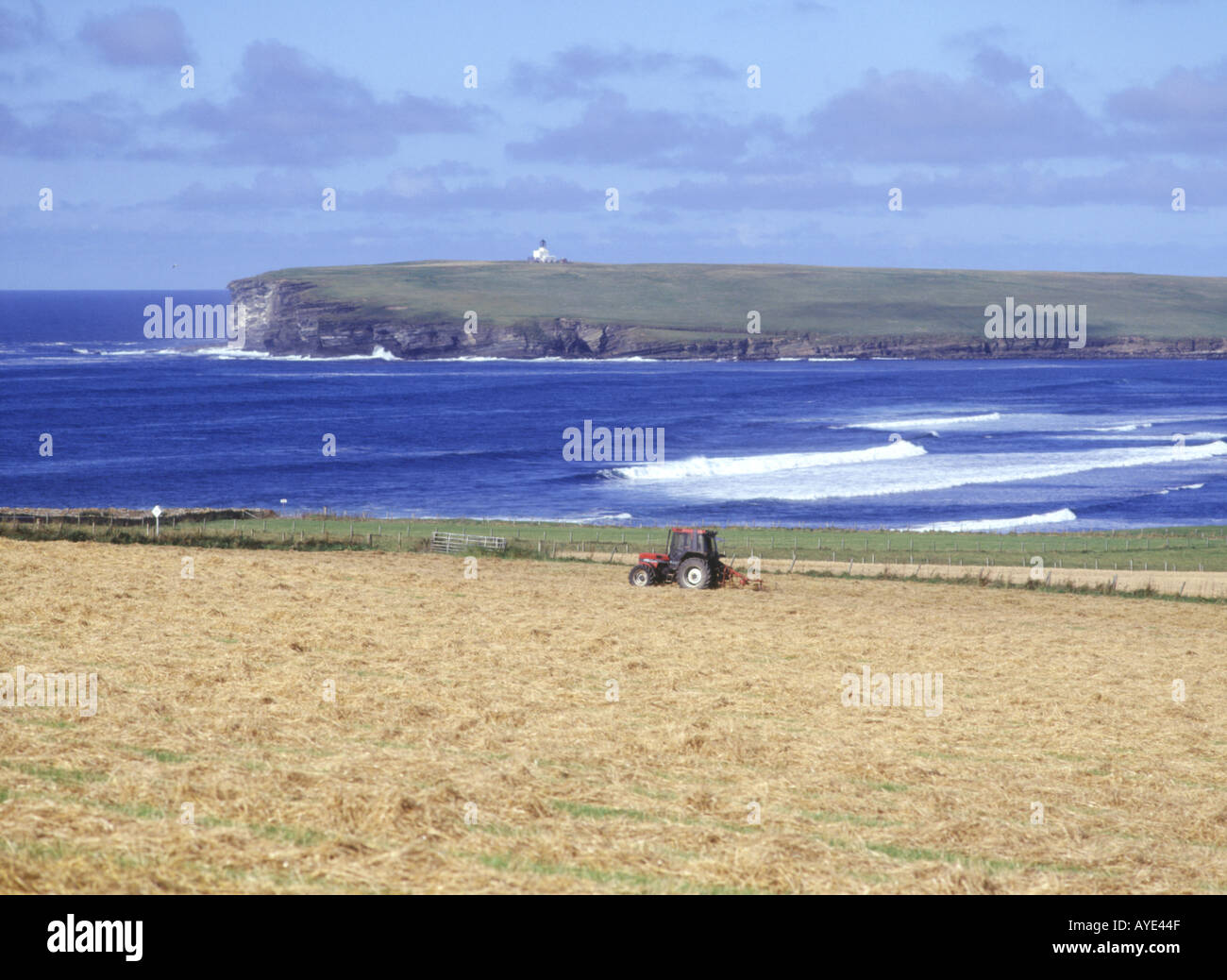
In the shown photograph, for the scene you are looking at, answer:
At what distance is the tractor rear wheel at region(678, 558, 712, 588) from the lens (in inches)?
1362

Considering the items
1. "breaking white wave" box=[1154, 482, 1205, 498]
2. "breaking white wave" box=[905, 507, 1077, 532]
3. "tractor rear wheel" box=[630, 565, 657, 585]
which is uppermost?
"tractor rear wheel" box=[630, 565, 657, 585]

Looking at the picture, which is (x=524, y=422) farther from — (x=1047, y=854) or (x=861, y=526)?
(x=1047, y=854)

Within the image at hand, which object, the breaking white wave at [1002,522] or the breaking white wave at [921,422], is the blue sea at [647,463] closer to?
the breaking white wave at [1002,522]

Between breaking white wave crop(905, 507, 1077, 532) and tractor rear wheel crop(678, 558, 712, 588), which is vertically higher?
tractor rear wheel crop(678, 558, 712, 588)

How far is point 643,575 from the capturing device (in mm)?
35031

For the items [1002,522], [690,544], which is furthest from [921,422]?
[690,544]

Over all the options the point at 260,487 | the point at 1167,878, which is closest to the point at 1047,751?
the point at 1167,878

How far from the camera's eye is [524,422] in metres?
130

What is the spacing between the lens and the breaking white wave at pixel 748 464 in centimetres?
9681

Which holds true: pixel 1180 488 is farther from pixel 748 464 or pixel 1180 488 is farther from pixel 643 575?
pixel 643 575

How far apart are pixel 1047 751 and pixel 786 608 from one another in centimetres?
1446

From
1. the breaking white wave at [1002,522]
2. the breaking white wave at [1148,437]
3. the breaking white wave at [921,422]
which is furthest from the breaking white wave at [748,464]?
the breaking white wave at [1002,522]

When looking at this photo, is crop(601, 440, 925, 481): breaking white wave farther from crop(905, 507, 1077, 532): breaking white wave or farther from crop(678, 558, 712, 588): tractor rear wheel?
crop(678, 558, 712, 588): tractor rear wheel

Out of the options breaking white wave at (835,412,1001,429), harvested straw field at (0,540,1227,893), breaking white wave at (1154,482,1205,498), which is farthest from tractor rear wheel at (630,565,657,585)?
breaking white wave at (835,412,1001,429)
